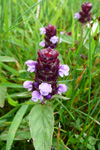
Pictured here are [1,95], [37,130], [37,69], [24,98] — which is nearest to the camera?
[37,130]

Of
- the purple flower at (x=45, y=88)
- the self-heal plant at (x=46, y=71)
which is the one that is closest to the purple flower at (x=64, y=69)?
the self-heal plant at (x=46, y=71)

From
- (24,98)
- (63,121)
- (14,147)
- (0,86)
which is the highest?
(0,86)

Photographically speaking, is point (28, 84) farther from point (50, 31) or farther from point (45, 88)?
point (50, 31)

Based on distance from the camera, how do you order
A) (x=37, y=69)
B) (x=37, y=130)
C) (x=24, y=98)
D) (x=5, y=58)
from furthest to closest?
1. (x=24, y=98)
2. (x=5, y=58)
3. (x=37, y=69)
4. (x=37, y=130)

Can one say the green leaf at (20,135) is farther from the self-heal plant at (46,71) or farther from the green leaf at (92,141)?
the green leaf at (92,141)

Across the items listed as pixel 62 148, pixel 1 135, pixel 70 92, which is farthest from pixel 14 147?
pixel 70 92

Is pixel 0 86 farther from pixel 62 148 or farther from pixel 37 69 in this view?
pixel 62 148

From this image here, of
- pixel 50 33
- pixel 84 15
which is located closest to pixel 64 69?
pixel 50 33
